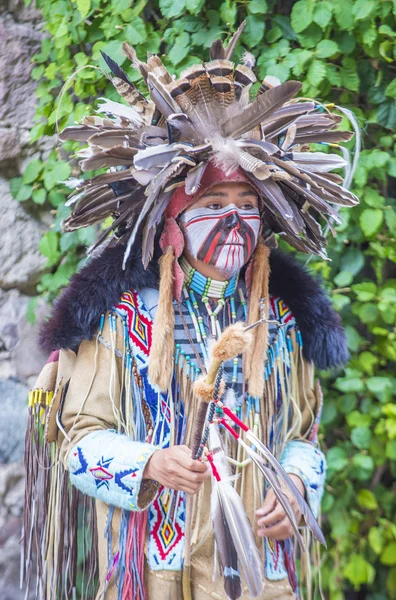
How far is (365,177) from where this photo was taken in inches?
99.2

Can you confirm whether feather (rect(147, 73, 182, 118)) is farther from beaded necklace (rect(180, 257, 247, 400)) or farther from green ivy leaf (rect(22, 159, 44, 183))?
green ivy leaf (rect(22, 159, 44, 183))

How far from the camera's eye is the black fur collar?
176cm

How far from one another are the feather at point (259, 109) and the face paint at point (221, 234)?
17 centimetres

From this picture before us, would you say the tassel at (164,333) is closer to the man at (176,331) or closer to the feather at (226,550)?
the man at (176,331)

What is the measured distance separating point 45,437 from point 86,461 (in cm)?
19

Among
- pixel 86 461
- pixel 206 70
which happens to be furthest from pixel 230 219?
pixel 86 461

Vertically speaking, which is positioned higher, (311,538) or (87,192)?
(87,192)

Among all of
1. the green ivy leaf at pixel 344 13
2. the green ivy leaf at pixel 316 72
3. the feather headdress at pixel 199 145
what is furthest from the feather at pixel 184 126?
the green ivy leaf at pixel 344 13

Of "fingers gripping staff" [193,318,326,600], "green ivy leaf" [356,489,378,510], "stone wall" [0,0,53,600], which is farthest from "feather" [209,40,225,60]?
"green ivy leaf" [356,489,378,510]

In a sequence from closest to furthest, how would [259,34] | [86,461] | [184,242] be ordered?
[86,461]
[184,242]
[259,34]

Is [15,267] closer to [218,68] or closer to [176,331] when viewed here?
[176,331]

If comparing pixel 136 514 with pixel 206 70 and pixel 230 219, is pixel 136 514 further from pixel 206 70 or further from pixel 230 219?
pixel 206 70

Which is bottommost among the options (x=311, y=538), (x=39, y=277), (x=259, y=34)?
(x=311, y=538)

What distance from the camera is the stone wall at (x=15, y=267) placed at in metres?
2.62
